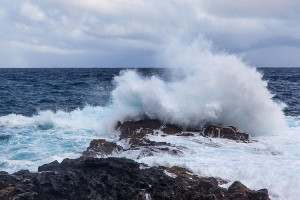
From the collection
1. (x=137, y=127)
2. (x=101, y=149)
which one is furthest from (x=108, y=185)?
(x=137, y=127)

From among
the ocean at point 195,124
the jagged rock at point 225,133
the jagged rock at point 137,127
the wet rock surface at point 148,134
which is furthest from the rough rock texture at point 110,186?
the jagged rock at point 225,133

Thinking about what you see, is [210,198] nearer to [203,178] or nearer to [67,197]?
[203,178]

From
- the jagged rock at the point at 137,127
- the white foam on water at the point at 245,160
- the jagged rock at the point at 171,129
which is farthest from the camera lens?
the jagged rock at the point at 171,129

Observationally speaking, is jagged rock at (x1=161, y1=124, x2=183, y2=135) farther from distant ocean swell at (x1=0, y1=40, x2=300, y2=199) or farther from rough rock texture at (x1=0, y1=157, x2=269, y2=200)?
rough rock texture at (x1=0, y1=157, x2=269, y2=200)

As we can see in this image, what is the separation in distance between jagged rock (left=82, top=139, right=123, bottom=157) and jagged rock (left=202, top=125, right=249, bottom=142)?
3.63 m

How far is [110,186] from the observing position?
599 cm

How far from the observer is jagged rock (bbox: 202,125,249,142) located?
38.0 feet

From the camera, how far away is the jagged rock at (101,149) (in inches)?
382

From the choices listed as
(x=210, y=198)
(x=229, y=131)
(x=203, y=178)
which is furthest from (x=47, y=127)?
(x=210, y=198)

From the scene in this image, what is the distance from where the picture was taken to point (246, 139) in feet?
37.9

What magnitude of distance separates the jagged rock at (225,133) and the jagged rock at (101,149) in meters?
3.63

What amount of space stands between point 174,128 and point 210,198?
686 cm

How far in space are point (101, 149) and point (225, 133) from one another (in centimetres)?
450

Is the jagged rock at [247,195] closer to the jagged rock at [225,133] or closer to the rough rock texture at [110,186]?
the rough rock texture at [110,186]
